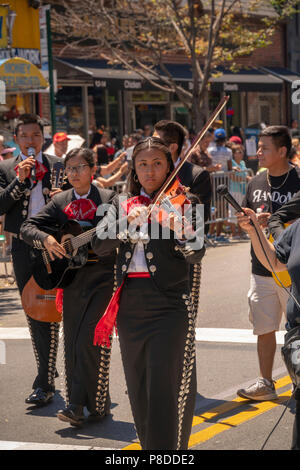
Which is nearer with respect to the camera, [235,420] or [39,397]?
[235,420]

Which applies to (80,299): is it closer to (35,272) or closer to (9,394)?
(35,272)

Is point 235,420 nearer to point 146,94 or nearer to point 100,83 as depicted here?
point 100,83

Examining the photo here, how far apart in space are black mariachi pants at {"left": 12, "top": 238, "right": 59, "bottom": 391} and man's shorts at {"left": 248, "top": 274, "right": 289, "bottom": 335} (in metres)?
1.57

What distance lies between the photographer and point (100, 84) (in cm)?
2105

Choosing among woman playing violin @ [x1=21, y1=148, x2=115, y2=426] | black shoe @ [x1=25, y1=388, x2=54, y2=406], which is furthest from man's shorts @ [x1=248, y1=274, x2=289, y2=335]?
black shoe @ [x1=25, y1=388, x2=54, y2=406]

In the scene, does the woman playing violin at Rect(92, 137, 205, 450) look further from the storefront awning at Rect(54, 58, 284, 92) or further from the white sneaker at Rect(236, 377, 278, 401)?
the storefront awning at Rect(54, 58, 284, 92)

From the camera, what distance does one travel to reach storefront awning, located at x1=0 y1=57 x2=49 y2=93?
14.3 meters

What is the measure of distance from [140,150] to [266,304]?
7.34ft

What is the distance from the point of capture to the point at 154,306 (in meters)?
4.36

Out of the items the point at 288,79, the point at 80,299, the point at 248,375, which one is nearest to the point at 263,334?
the point at 248,375

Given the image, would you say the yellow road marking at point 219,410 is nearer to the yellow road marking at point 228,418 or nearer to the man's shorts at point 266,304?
the yellow road marking at point 228,418

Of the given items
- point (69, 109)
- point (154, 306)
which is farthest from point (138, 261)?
point (69, 109)

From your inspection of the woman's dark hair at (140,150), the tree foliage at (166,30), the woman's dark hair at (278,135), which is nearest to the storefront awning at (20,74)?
the tree foliage at (166,30)

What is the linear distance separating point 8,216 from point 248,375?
2393mm
